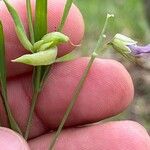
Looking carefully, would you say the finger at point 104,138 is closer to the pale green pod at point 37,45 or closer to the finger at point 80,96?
the finger at point 80,96

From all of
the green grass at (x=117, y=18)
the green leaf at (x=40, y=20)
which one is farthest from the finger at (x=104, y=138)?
the green grass at (x=117, y=18)

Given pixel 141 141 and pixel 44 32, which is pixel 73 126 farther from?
pixel 44 32

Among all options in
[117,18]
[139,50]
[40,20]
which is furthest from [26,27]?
[117,18]

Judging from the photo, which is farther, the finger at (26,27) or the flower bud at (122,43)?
the finger at (26,27)

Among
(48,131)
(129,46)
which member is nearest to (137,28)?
(48,131)

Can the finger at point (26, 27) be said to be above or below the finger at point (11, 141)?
above

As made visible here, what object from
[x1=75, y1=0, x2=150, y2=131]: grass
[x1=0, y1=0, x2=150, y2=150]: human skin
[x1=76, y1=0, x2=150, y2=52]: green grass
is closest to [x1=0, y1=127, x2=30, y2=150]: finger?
[x1=0, y1=0, x2=150, y2=150]: human skin

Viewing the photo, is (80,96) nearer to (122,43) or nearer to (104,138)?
(104,138)
